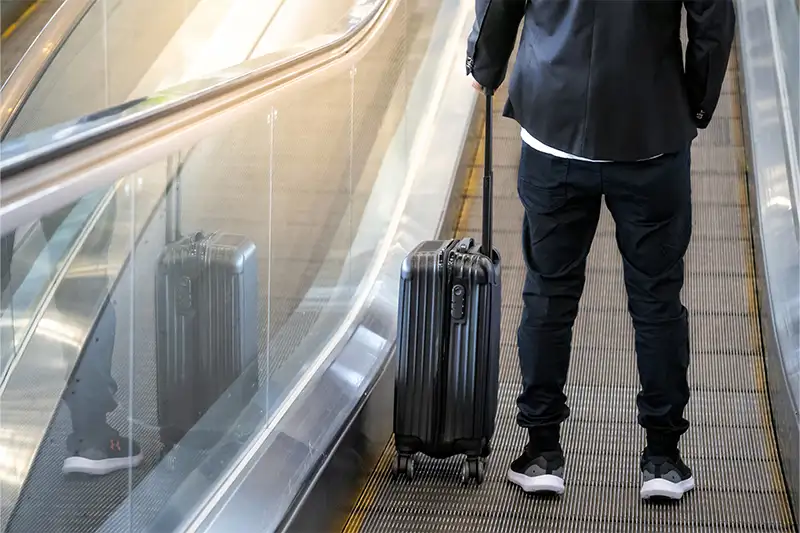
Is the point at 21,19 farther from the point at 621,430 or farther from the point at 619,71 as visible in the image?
the point at 619,71

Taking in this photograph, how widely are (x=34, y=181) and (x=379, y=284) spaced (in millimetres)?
2637

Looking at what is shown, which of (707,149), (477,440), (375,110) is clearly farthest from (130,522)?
(707,149)

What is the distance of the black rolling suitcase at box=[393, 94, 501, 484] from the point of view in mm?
3074

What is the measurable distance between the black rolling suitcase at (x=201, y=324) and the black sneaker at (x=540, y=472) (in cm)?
83

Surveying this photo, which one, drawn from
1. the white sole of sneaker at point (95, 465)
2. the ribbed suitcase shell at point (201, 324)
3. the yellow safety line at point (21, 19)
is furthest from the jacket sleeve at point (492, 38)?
the yellow safety line at point (21, 19)

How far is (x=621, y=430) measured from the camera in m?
3.54

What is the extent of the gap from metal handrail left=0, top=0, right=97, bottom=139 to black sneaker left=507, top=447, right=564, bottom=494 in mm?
2179

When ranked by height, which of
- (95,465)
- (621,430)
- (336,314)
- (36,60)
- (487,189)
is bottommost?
(621,430)

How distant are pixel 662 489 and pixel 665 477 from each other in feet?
0.13

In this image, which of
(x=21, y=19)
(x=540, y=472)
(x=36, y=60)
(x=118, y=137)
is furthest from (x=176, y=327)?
(x=21, y=19)

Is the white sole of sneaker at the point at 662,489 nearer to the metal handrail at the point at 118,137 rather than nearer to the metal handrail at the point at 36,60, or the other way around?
the metal handrail at the point at 118,137

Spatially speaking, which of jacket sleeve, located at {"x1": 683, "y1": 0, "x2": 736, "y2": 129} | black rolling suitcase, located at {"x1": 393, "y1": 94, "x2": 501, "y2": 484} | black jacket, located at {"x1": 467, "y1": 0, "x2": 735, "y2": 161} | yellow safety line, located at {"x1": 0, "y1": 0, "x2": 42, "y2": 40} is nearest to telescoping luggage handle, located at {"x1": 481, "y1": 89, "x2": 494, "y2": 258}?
black rolling suitcase, located at {"x1": 393, "y1": 94, "x2": 501, "y2": 484}

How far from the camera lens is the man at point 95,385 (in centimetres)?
185

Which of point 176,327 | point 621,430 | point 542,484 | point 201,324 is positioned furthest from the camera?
point 621,430
